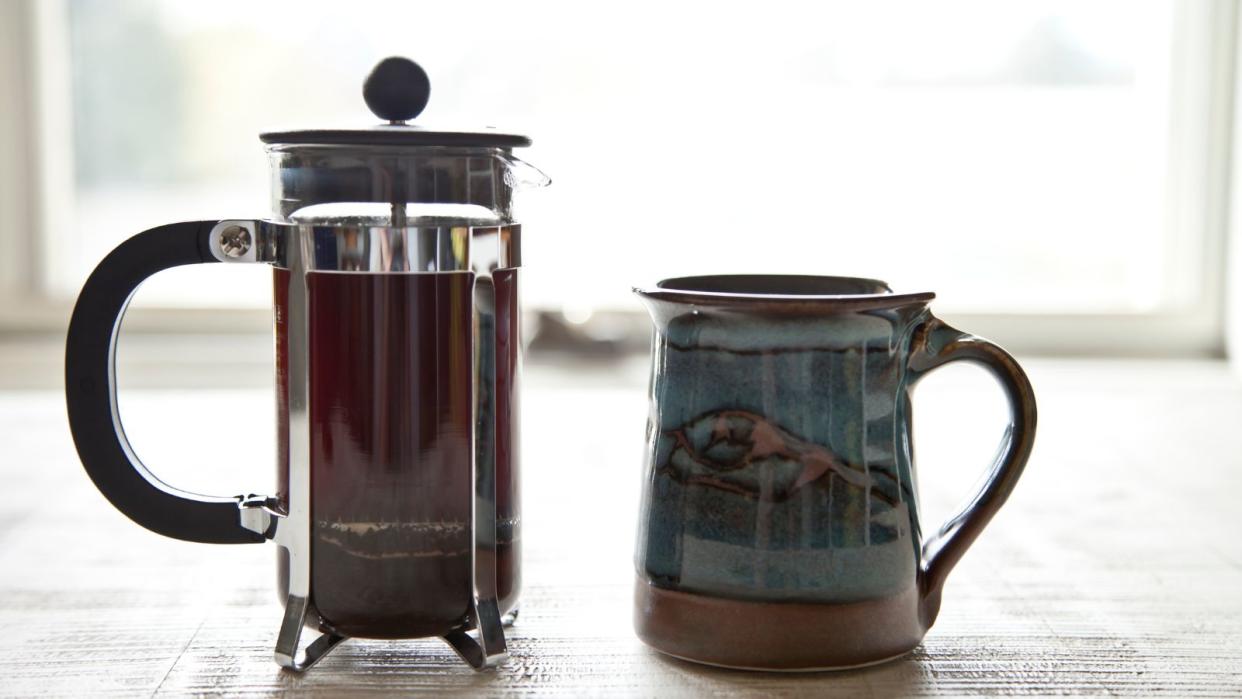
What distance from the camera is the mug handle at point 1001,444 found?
479mm

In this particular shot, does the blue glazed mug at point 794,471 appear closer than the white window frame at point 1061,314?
Yes

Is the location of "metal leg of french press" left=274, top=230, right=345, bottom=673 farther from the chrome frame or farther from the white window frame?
the white window frame

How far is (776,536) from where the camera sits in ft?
1.51

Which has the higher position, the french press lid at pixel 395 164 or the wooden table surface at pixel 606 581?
the french press lid at pixel 395 164

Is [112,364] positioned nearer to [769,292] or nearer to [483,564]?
[483,564]

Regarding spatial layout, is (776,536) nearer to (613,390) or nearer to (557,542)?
(557,542)

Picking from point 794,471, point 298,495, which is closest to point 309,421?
point 298,495

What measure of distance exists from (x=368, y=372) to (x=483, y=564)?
0.29 ft

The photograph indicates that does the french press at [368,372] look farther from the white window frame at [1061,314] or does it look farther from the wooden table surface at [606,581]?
the white window frame at [1061,314]

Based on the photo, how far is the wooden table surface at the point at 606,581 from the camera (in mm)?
481

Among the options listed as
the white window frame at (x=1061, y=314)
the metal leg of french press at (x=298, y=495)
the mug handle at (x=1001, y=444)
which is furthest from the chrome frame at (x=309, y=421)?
the white window frame at (x=1061, y=314)

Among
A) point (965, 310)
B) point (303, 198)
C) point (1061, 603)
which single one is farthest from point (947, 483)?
point (965, 310)

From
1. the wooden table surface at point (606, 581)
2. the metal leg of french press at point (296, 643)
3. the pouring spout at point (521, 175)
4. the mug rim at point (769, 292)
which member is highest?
the pouring spout at point (521, 175)

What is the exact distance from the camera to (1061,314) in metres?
1.44
